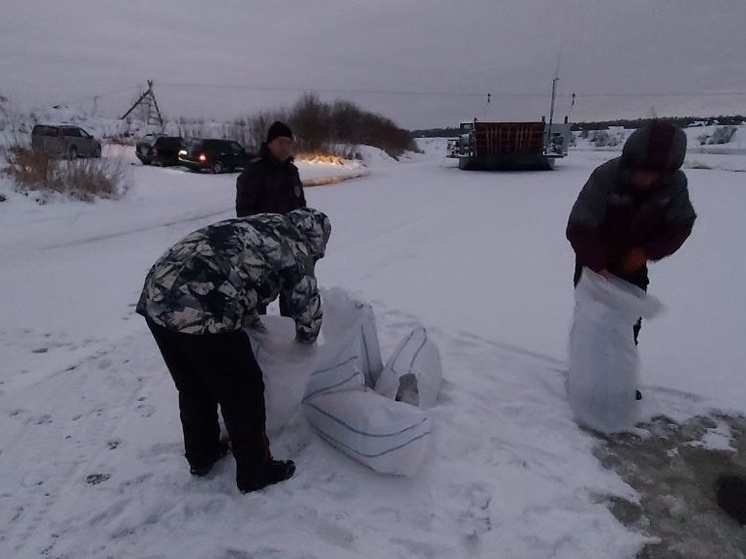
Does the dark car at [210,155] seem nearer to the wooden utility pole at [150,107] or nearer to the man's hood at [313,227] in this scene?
the man's hood at [313,227]

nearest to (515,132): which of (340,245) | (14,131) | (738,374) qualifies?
(340,245)

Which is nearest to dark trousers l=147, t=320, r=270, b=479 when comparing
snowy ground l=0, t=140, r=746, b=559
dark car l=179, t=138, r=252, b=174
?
snowy ground l=0, t=140, r=746, b=559

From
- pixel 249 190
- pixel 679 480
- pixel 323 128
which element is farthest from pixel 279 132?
pixel 323 128

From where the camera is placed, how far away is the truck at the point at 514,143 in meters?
16.5

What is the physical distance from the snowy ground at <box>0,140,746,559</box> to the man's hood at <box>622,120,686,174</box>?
1.27 metres

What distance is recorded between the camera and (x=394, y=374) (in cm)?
257

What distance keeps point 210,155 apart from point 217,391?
1563cm

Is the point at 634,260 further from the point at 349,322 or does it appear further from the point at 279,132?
the point at 279,132

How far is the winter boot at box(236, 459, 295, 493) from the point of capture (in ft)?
6.69

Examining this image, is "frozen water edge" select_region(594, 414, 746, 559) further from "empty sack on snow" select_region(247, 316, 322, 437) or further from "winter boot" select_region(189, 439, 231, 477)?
"winter boot" select_region(189, 439, 231, 477)

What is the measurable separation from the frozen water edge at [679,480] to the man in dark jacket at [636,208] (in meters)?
0.81

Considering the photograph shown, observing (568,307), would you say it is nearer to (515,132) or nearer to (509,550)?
(509,550)

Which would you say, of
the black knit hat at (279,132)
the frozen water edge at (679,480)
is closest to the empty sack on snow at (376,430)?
the frozen water edge at (679,480)

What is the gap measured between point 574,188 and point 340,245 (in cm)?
758
